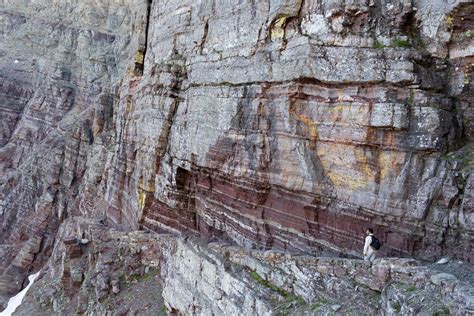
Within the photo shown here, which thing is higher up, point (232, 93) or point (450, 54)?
point (450, 54)

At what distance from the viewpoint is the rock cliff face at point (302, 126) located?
13.1m

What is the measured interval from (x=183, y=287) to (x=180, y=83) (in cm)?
1059

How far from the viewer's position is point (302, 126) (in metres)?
15.5

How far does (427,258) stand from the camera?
40.7 feet

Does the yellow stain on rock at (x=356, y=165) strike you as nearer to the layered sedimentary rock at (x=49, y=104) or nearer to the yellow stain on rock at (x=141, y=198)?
the yellow stain on rock at (x=141, y=198)

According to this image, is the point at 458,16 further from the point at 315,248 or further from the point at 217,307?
the point at 217,307

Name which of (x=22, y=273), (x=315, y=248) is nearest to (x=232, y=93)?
(x=315, y=248)

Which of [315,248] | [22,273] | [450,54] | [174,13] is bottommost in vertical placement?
[22,273]

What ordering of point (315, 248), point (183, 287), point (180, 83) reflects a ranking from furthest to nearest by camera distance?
point (180, 83), point (183, 287), point (315, 248)

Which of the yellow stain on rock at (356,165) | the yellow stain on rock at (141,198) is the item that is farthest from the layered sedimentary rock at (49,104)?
the yellow stain on rock at (356,165)

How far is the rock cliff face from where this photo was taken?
13.1m

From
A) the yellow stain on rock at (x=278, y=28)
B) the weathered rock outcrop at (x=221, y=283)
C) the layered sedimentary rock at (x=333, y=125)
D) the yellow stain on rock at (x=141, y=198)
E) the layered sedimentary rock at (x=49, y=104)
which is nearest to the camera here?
the weathered rock outcrop at (x=221, y=283)

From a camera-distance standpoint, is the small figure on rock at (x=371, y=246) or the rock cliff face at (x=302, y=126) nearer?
the small figure on rock at (x=371, y=246)

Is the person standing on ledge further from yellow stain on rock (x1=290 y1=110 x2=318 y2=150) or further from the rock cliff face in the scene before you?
yellow stain on rock (x1=290 y1=110 x2=318 y2=150)
